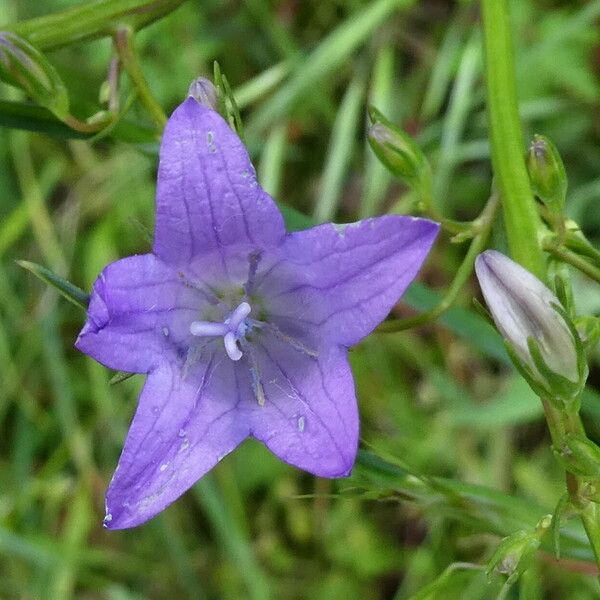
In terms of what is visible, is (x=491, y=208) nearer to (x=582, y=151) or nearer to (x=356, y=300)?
(x=356, y=300)

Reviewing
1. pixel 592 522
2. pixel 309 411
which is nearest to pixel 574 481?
pixel 592 522

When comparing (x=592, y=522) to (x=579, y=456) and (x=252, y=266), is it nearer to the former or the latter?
(x=579, y=456)

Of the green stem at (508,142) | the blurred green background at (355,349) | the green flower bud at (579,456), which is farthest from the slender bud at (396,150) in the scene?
the blurred green background at (355,349)

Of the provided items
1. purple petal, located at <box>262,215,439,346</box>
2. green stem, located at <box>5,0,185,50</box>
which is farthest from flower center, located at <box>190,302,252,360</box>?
green stem, located at <box>5,0,185,50</box>

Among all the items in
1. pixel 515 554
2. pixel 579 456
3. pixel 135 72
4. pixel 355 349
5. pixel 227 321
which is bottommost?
pixel 355 349

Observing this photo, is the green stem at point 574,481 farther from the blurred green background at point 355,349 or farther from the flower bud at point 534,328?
the blurred green background at point 355,349

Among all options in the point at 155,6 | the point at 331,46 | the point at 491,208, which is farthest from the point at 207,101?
the point at 331,46
